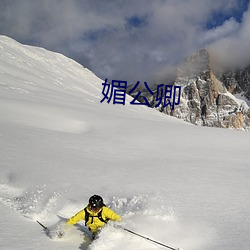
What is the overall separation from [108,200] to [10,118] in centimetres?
1007

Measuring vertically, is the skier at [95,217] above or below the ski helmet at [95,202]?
below

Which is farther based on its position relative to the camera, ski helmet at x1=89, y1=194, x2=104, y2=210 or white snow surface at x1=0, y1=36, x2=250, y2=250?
ski helmet at x1=89, y1=194, x2=104, y2=210

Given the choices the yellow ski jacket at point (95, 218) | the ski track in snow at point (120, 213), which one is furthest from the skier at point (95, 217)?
the ski track in snow at point (120, 213)

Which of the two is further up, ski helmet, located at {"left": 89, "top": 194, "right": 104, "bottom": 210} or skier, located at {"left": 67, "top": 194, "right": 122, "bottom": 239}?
ski helmet, located at {"left": 89, "top": 194, "right": 104, "bottom": 210}

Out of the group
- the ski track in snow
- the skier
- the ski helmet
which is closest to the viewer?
the ski track in snow

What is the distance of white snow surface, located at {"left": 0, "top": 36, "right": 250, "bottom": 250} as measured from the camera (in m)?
5.36

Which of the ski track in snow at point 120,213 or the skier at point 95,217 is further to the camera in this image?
the skier at point 95,217

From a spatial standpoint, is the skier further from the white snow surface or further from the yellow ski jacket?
the white snow surface

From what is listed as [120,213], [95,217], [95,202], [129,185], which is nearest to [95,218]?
[95,217]

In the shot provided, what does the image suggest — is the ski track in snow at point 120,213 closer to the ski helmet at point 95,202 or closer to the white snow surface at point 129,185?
the white snow surface at point 129,185

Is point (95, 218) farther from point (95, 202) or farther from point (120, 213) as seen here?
point (120, 213)

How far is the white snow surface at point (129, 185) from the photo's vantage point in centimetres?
536

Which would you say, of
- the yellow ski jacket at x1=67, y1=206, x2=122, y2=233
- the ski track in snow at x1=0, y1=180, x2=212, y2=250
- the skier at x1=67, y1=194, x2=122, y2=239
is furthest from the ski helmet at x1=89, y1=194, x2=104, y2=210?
the ski track in snow at x1=0, y1=180, x2=212, y2=250

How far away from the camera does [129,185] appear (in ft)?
25.9
